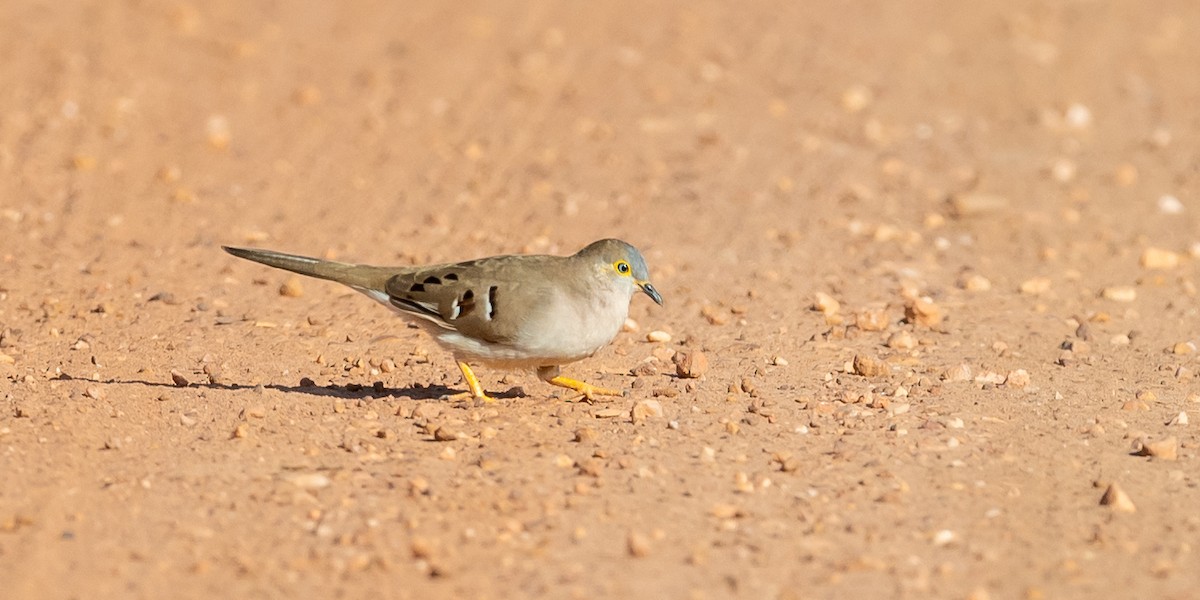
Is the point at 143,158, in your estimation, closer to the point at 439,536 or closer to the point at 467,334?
the point at 467,334

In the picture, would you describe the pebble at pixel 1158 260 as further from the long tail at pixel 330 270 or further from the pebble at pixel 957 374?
the long tail at pixel 330 270

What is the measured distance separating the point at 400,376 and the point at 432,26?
7.90m

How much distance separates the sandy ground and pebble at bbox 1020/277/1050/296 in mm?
31

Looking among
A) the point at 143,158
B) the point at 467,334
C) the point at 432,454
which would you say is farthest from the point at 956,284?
the point at 143,158

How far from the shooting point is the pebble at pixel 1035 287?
9477 mm

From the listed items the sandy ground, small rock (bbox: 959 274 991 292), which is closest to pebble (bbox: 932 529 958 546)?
the sandy ground

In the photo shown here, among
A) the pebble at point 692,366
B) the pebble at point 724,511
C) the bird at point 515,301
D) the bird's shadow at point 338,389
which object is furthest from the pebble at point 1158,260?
the pebble at point 724,511

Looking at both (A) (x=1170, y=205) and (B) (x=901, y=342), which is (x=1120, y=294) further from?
(A) (x=1170, y=205)

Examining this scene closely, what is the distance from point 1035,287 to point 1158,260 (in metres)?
1.11

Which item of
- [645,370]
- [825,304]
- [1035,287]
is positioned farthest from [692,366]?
[1035,287]

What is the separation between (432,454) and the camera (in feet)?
21.5

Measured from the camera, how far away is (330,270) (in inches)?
296

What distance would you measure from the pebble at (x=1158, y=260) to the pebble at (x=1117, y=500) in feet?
14.1

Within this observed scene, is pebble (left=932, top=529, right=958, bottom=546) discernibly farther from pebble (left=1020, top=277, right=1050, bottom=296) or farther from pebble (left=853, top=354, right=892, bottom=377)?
pebble (left=1020, top=277, right=1050, bottom=296)
